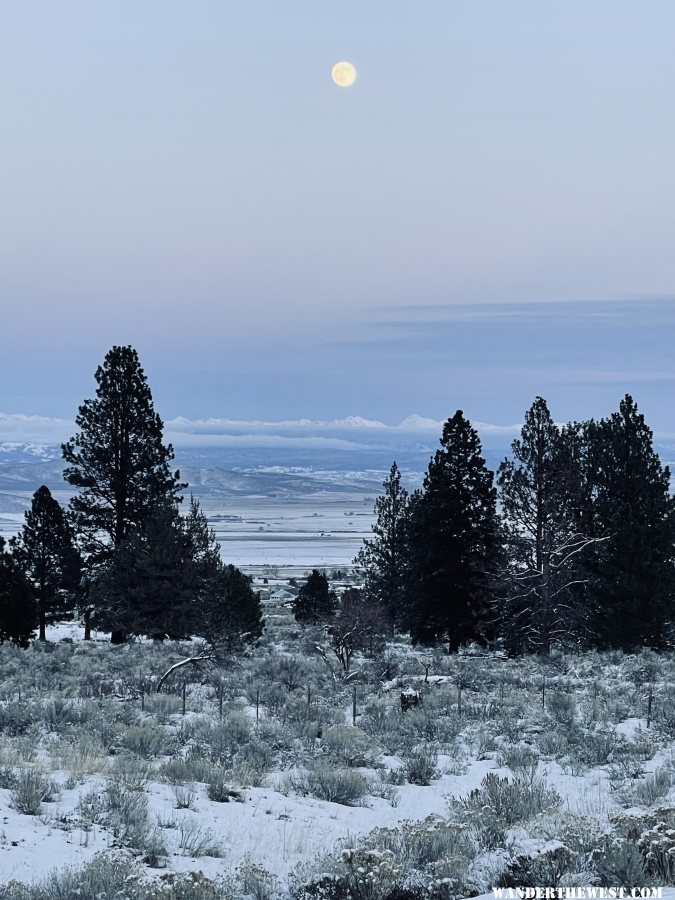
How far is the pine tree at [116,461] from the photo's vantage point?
3244 centimetres

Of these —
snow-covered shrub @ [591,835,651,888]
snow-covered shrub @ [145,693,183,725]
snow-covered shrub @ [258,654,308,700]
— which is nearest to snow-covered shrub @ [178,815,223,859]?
snow-covered shrub @ [591,835,651,888]

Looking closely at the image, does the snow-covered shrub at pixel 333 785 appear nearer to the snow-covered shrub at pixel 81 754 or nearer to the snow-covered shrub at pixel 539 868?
the snow-covered shrub at pixel 81 754

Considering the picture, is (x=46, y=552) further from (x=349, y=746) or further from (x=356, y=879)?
(x=356, y=879)

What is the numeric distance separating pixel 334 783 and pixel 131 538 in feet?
72.5

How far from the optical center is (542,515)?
27422 mm

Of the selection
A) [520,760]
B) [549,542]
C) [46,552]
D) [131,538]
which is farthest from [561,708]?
[46,552]

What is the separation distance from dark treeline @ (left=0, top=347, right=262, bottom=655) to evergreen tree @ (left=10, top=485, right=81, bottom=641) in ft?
25.4

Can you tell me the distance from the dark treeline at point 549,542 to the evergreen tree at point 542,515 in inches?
1.6

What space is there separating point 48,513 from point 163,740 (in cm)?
3450

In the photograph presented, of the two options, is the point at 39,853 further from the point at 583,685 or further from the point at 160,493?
Result: the point at 160,493

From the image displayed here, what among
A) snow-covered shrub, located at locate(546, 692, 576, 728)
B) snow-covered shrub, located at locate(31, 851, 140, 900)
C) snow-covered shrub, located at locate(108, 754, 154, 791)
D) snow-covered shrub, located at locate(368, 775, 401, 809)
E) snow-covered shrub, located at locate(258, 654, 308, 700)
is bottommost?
snow-covered shrub, located at locate(258, 654, 308, 700)

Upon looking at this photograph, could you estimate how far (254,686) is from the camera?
17047 mm

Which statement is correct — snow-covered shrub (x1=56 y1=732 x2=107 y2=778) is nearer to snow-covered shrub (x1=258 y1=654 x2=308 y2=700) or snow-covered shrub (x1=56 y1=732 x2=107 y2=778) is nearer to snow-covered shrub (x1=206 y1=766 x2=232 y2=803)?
snow-covered shrub (x1=206 y1=766 x2=232 y2=803)

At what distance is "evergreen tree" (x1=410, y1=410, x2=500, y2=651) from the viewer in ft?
103
